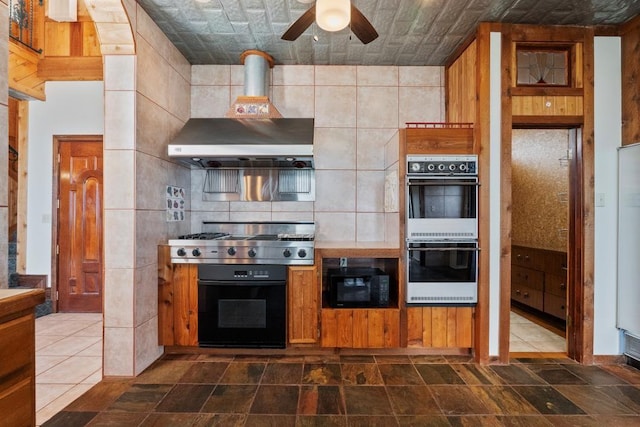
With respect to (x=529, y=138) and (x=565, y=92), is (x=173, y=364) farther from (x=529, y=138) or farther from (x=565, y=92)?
(x=529, y=138)

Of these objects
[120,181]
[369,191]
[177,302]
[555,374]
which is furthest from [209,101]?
[555,374]

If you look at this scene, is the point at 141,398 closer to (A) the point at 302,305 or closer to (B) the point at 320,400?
(B) the point at 320,400

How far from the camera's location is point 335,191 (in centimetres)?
345

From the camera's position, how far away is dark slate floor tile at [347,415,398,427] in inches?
74.4

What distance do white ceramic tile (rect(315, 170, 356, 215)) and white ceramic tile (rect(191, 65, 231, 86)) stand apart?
135cm

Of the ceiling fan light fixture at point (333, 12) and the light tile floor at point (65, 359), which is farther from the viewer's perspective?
the light tile floor at point (65, 359)

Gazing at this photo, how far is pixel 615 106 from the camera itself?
2.70 metres

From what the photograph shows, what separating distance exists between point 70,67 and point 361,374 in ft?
14.2

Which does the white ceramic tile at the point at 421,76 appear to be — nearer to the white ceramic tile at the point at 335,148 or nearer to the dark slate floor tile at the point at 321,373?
the white ceramic tile at the point at 335,148

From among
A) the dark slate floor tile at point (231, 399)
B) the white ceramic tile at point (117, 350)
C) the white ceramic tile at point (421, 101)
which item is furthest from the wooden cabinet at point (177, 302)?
the white ceramic tile at point (421, 101)

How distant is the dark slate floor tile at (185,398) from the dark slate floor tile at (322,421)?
0.65m

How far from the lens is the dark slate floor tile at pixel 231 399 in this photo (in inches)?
80.4

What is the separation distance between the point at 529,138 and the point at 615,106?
1359 mm

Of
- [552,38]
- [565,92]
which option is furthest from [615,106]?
[552,38]
